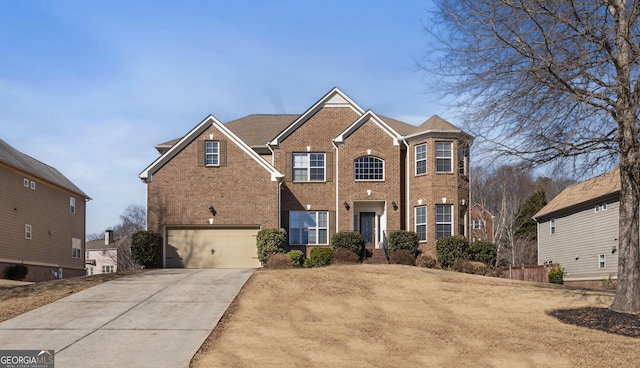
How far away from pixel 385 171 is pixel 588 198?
11.1 meters

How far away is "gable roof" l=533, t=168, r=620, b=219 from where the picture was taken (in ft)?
103

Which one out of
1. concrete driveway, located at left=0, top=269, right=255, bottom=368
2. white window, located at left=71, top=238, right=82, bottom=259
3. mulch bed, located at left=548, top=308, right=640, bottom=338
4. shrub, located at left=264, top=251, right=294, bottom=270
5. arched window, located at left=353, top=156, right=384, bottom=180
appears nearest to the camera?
concrete driveway, located at left=0, top=269, right=255, bottom=368

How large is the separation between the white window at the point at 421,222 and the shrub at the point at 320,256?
450cm

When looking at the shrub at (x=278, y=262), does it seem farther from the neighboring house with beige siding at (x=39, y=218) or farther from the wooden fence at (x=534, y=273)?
the neighboring house with beige siding at (x=39, y=218)

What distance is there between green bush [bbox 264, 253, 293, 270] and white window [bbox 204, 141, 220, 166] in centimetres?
568

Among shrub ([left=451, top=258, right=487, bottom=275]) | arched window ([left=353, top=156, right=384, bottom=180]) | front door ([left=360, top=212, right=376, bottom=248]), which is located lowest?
shrub ([left=451, top=258, right=487, bottom=275])

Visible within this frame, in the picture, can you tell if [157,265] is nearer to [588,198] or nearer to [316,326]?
[316,326]

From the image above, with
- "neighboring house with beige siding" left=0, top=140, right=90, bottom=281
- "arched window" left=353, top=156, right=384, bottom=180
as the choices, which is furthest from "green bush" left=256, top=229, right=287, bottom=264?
"neighboring house with beige siding" left=0, top=140, right=90, bottom=281

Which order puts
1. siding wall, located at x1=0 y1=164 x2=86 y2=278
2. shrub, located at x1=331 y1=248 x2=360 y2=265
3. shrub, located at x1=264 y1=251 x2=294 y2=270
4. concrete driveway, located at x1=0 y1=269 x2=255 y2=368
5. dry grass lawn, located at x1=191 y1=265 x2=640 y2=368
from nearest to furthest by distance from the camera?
concrete driveway, located at x1=0 y1=269 x2=255 y2=368 < dry grass lawn, located at x1=191 y1=265 x2=640 y2=368 < shrub, located at x1=264 y1=251 x2=294 y2=270 < shrub, located at x1=331 y1=248 x2=360 y2=265 < siding wall, located at x1=0 y1=164 x2=86 y2=278

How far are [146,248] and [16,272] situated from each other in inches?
272

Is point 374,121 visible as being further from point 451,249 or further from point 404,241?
point 451,249

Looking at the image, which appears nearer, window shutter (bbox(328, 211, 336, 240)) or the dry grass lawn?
the dry grass lawn

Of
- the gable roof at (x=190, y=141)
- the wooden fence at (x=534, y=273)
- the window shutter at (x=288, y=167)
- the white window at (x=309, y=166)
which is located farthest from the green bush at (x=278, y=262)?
the wooden fence at (x=534, y=273)

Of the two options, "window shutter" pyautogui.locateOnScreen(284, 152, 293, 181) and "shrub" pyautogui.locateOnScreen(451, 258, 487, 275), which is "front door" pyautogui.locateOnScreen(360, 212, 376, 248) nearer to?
"window shutter" pyautogui.locateOnScreen(284, 152, 293, 181)
